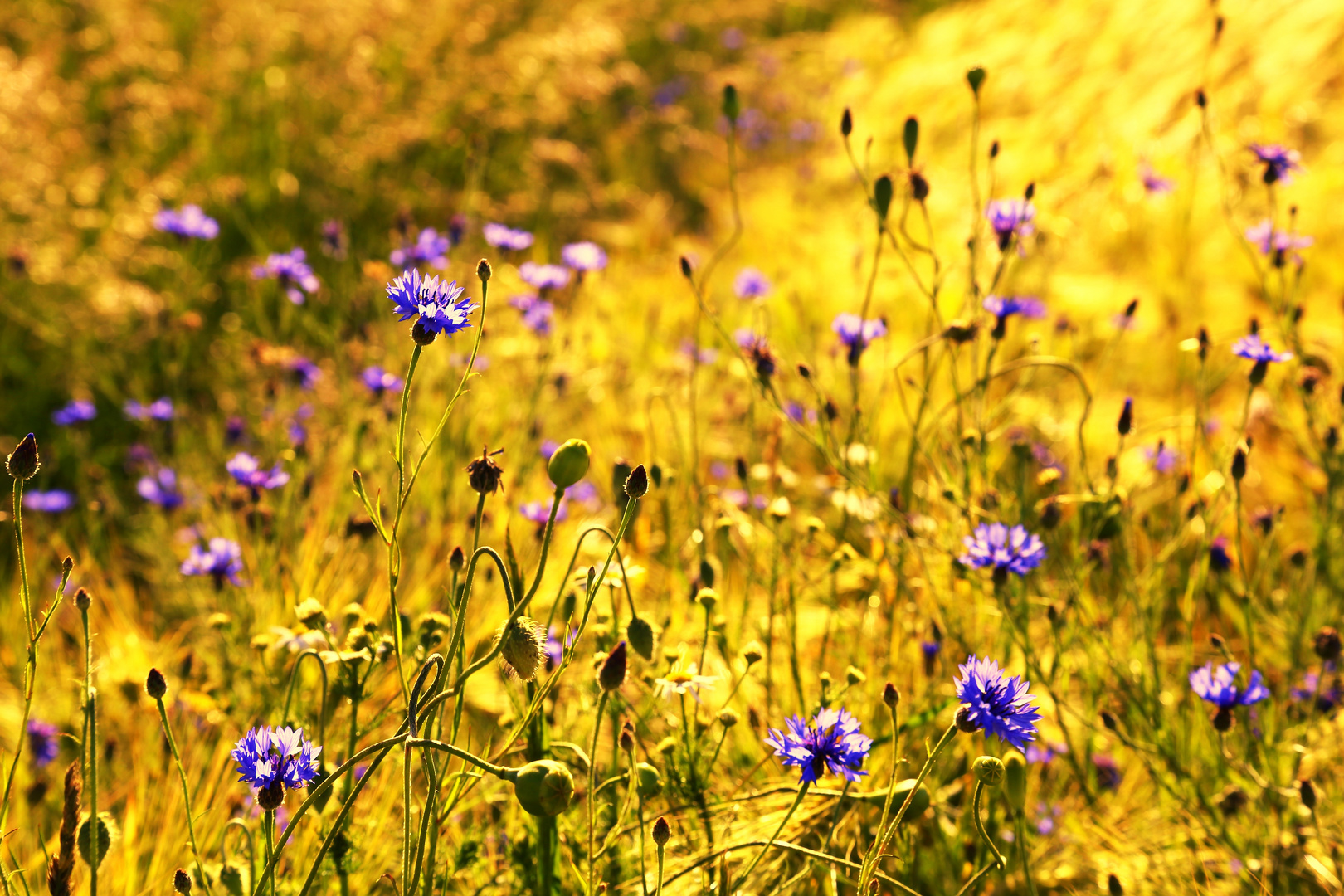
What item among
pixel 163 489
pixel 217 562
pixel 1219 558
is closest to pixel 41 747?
pixel 217 562

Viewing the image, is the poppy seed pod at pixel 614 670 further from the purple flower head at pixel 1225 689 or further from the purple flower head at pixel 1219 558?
the purple flower head at pixel 1219 558

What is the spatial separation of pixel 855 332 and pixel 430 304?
3.96 ft

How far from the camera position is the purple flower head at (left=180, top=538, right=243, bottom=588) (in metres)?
1.95

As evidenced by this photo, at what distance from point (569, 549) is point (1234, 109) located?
401 cm

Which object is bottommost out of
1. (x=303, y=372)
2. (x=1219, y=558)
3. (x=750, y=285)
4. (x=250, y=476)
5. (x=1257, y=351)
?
(x=1219, y=558)

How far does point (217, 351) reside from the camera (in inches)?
140

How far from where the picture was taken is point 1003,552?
5.21 ft

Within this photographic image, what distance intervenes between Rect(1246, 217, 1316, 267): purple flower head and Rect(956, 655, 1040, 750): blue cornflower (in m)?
1.40

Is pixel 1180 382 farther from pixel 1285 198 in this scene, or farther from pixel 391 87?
pixel 391 87

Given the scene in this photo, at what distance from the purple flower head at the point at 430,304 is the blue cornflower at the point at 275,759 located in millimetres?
486

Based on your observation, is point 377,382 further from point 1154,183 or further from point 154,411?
point 1154,183

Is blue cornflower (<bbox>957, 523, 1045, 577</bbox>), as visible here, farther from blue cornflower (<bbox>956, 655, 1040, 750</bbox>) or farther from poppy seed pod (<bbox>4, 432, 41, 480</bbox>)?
poppy seed pod (<bbox>4, 432, 41, 480</bbox>)

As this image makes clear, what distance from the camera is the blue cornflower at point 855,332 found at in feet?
6.84

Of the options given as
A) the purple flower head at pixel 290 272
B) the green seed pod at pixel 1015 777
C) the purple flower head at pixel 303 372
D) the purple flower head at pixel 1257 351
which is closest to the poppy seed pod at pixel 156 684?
the green seed pod at pixel 1015 777
